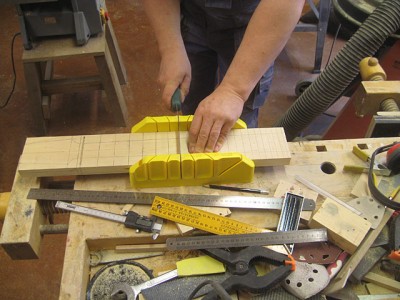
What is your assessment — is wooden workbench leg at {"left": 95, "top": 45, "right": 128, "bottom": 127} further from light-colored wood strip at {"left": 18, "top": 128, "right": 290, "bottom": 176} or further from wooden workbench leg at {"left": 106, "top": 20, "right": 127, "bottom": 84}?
light-colored wood strip at {"left": 18, "top": 128, "right": 290, "bottom": 176}

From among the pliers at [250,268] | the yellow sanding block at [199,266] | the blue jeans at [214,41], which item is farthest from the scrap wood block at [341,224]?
the blue jeans at [214,41]

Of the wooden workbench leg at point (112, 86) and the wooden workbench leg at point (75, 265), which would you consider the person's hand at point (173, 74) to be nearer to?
the wooden workbench leg at point (75, 265)

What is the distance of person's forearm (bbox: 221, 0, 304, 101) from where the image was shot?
114 cm

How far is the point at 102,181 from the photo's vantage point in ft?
3.68

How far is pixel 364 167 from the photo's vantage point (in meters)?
1.14

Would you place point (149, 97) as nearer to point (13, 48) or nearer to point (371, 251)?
point (13, 48)

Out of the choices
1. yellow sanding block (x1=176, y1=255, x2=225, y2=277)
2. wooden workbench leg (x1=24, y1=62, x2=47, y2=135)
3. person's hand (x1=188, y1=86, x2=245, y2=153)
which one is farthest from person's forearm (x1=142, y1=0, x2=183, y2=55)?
wooden workbench leg (x1=24, y1=62, x2=47, y2=135)

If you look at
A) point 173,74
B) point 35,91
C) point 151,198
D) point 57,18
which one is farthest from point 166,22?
point 35,91

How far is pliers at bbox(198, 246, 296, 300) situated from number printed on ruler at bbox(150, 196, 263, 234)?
6 centimetres

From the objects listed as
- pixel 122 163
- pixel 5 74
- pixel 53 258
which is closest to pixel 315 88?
pixel 122 163

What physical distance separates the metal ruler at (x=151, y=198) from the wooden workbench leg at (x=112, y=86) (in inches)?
54.0

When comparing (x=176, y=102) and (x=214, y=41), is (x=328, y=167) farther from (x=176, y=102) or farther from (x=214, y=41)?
(x=214, y=41)

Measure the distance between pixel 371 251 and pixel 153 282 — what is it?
597mm

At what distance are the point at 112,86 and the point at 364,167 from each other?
1.77 m
